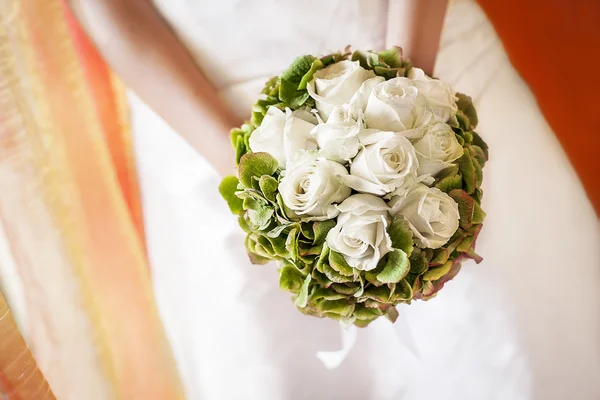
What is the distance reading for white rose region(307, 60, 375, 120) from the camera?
502mm

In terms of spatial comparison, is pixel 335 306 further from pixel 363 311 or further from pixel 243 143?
pixel 243 143

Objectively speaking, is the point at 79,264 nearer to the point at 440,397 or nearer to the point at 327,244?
the point at 327,244

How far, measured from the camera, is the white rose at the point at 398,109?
0.47 m

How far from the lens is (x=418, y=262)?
1.58 ft

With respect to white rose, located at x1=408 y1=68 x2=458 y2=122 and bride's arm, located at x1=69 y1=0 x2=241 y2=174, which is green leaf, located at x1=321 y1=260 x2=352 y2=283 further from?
bride's arm, located at x1=69 y1=0 x2=241 y2=174

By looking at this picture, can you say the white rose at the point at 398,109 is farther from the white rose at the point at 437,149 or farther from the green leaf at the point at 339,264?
the green leaf at the point at 339,264

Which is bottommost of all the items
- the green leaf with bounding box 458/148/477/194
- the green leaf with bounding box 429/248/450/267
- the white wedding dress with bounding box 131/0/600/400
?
the white wedding dress with bounding box 131/0/600/400

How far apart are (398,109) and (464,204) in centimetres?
11

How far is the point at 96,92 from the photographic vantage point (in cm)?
81

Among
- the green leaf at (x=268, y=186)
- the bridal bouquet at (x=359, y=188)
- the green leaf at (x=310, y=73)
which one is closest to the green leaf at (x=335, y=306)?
the bridal bouquet at (x=359, y=188)

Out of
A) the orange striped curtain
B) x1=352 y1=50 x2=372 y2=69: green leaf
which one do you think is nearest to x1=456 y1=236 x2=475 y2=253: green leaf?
x1=352 y1=50 x2=372 y2=69: green leaf

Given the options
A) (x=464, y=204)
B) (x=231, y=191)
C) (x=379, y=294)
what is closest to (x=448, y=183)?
(x=464, y=204)

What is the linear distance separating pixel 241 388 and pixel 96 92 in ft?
1.68

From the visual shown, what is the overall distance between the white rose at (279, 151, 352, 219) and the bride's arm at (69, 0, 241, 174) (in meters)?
0.28
